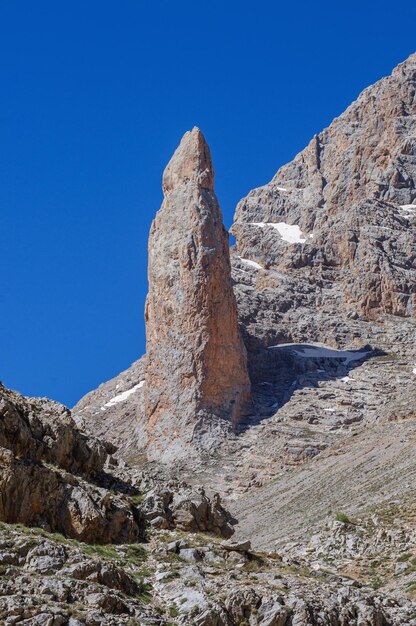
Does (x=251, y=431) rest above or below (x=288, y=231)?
below

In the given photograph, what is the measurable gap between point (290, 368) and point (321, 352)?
6593mm

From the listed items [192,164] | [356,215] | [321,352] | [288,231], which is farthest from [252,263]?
[192,164]

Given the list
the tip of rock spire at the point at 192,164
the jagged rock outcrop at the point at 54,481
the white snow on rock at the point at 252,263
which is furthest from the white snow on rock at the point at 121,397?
the jagged rock outcrop at the point at 54,481

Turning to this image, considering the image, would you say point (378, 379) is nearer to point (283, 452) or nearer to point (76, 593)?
point (283, 452)

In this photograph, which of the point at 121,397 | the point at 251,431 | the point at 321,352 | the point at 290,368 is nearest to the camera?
the point at 251,431

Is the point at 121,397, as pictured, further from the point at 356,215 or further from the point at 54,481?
the point at 54,481

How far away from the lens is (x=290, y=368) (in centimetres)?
14462

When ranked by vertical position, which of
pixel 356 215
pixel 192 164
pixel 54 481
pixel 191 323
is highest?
pixel 192 164

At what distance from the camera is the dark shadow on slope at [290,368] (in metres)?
137

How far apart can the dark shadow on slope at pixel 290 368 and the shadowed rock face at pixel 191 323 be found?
3.23 m

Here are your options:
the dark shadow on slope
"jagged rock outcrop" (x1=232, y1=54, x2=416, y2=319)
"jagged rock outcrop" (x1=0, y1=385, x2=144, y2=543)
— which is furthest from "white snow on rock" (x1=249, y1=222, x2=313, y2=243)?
"jagged rock outcrop" (x1=0, y1=385, x2=144, y2=543)

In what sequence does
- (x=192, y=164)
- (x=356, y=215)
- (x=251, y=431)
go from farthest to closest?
(x=356, y=215), (x=192, y=164), (x=251, y=431)

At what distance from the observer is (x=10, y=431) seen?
40.8 metres

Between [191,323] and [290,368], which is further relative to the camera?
[290,368]
